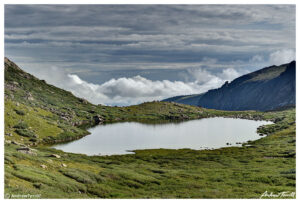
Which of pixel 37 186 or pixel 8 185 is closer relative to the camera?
pixel 8 185

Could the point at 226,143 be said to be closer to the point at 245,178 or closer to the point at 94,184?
the point at 245,178

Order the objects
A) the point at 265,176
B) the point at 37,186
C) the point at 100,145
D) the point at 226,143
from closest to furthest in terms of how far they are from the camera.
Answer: the point at 37,186, the point at 265,176, the point at 100,145, the point at 226,143

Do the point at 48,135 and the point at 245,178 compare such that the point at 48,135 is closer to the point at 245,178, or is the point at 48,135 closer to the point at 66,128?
the point at 66,128

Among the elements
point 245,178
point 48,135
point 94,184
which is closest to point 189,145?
point 48,135

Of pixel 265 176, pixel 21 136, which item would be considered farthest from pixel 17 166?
pixel 21 136

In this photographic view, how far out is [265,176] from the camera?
62.1 m

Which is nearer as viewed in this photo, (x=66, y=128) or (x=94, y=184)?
(x=94, y=184)

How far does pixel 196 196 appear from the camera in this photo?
43.8 metres

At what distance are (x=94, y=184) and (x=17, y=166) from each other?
13261 millimetres

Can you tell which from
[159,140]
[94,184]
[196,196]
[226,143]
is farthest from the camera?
→ [159,140]

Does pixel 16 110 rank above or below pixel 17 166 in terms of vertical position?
above

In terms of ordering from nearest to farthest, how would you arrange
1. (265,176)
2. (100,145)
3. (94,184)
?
(94,184) → (265,176) → (100,145)

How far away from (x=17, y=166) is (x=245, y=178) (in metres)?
46.2

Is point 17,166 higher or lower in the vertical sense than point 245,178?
higher
